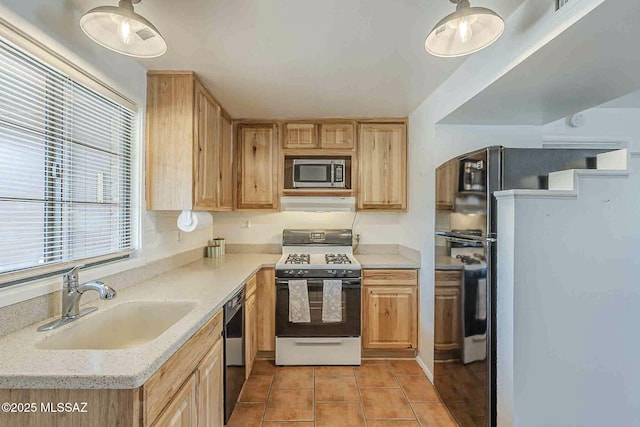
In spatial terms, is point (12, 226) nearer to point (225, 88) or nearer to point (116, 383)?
point (116, 383)

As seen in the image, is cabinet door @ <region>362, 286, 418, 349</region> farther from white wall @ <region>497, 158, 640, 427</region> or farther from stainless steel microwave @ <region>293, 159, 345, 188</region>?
white wall @ <region>497, 158, 640, 427</region>

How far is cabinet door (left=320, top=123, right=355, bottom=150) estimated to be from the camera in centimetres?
332

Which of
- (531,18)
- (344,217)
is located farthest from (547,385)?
(344,217)

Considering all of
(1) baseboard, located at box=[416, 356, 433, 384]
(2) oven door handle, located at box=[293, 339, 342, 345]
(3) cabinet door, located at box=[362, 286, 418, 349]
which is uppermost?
(3) cabinet door, located at box=[362, 286, 418, 349]

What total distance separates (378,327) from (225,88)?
2.49 meters

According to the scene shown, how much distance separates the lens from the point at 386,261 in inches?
122

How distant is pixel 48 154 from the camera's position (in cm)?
147

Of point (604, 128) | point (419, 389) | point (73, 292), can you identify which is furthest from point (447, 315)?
point (604, 128)

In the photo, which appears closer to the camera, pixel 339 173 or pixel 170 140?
pixel 170 140

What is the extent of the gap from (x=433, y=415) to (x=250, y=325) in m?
1.52

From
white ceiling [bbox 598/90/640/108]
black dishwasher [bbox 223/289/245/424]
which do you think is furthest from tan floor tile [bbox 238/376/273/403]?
white ceiling [bbox 598/90/640/108]

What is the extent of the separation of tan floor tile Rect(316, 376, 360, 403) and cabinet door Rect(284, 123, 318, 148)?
2.24 meters

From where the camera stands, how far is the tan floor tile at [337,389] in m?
2.40

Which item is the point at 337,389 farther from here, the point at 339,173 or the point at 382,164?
the point at 382,164
